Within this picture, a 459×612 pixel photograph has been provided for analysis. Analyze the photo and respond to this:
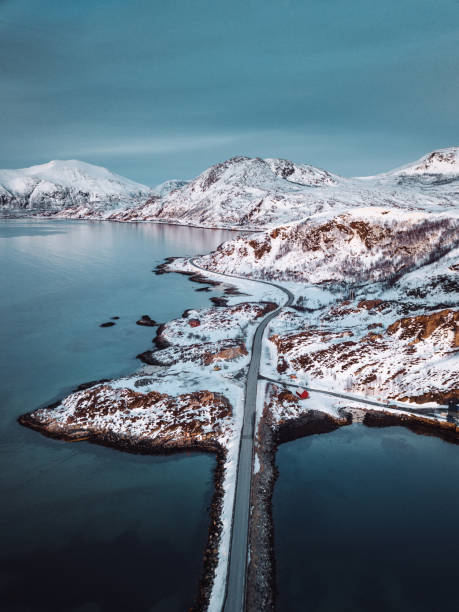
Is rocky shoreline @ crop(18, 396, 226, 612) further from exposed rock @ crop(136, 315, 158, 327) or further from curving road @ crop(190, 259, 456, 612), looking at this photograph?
exposed rock @ crop(136, 315, 158, 327)

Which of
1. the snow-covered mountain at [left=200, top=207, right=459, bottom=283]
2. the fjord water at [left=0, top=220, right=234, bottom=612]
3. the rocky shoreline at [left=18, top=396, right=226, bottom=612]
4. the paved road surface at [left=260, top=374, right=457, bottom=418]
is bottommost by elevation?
the fjord water at [left=0, top=220, right=234, bottom=612]

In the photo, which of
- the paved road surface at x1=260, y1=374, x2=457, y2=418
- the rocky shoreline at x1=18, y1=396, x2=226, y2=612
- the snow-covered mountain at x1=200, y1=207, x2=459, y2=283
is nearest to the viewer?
the rocky shoreline at x1=18, y1=396, x2=226, y2=612

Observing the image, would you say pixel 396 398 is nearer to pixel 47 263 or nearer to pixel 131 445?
pixel 131 445

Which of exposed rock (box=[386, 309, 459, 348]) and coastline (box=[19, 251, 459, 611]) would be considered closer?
coastline (box=[19, 251, 459, 611])

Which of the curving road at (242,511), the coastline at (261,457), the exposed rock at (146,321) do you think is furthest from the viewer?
the exposed rock at (146,321)

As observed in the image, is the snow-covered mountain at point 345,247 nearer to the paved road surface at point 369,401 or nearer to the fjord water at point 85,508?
the paved road surface at point 369,401

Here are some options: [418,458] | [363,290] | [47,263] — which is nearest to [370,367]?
[418,458]

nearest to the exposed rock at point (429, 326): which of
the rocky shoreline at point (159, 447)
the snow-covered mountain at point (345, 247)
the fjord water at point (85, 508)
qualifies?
the rocky shoreline at point (159, 447)

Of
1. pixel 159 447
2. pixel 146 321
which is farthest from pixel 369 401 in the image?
pixel 146 321

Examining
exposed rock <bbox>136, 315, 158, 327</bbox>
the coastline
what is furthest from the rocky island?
exposed rock <bbox>136, 315, 158, 327</bbox>
